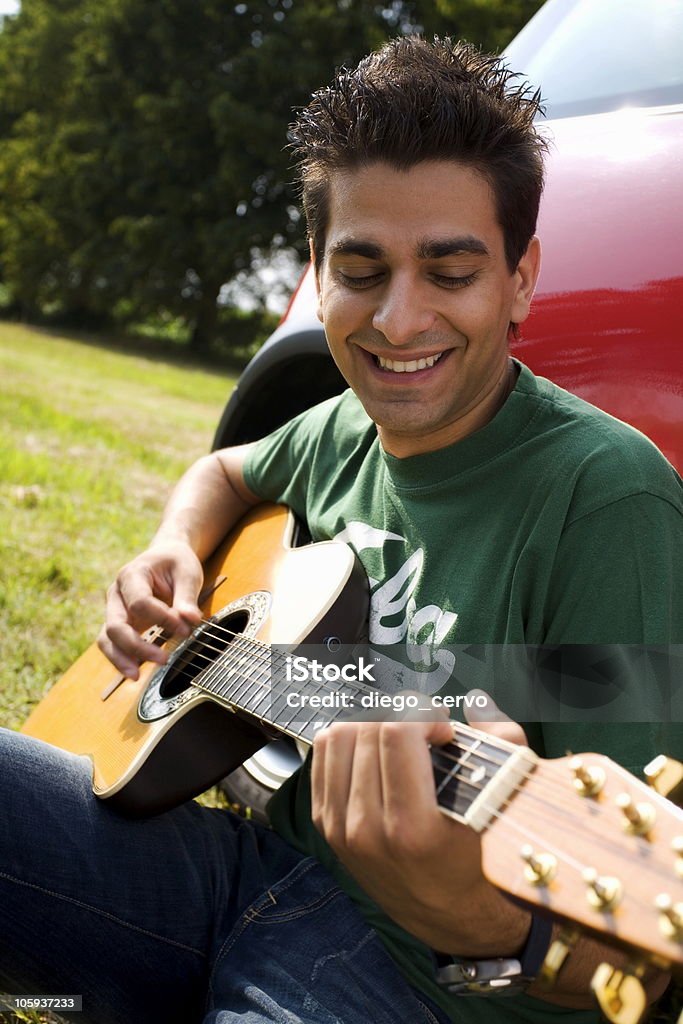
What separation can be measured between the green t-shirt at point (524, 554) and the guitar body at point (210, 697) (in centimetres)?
8

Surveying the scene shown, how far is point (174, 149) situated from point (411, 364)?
23560 millimetres

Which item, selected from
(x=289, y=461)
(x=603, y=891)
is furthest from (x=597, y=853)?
(x=289, y=461)

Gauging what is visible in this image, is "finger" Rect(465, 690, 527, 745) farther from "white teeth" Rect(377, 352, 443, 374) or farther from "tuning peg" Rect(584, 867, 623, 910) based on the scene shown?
"white teeth" Rect(377, 352, 443, 374)

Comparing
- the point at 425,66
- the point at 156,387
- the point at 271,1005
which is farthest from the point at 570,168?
the point at 156,387

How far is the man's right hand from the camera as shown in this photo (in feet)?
7.03

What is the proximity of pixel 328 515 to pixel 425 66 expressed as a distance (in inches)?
33.6

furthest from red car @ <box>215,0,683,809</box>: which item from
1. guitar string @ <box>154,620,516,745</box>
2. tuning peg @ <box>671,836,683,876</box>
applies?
tuning peg @ <box>671,836,683,876</box>

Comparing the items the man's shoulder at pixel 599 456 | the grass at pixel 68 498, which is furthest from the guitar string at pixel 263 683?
the grass at pixel 68 498

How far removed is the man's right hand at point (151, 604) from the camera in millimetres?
2143

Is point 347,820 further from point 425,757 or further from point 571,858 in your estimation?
point 571,858

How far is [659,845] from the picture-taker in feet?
3.19

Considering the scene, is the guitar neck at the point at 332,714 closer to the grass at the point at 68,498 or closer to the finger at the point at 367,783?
the finger at the point at 367,783

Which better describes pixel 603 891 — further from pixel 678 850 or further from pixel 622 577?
pixel 622 577

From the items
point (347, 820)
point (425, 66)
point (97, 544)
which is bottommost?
point (97, 544)
